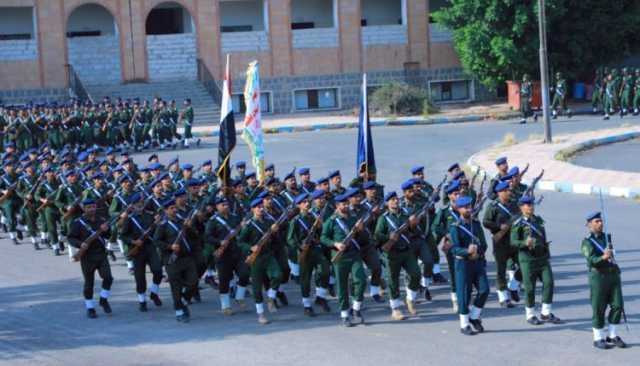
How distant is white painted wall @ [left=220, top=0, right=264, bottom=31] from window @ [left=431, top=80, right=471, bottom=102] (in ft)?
27.2

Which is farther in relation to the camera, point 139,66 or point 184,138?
point 139,66

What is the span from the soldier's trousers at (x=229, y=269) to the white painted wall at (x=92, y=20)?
34403 mm

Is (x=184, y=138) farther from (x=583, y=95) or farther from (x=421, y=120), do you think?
(x=583, y=95)

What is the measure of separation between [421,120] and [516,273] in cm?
2771

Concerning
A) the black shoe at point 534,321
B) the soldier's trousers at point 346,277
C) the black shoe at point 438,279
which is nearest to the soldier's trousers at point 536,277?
the black shoe at point 534,321

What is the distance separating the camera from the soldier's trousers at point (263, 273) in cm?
1349

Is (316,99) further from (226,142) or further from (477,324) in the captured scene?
(477,324)

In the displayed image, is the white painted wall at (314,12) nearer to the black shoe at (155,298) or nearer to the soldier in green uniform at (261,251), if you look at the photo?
the black shoe at (155,298)

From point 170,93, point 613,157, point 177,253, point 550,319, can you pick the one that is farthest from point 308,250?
point 170,93

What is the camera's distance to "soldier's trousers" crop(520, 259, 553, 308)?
12.2 meters

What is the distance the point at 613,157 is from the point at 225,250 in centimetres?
1643

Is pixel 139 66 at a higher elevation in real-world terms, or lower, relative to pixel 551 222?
higher

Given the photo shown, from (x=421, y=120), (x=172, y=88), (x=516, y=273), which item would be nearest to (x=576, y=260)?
(x=516, y=273)

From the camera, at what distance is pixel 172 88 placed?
4484 centimetres
